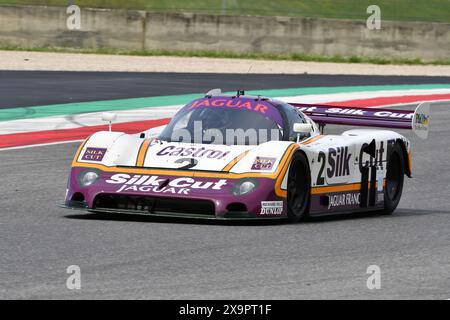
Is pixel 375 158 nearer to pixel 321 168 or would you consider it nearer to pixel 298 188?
pixel 321 168

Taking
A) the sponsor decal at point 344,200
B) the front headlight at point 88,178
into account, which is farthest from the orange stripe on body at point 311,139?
the front headlight at point 88,178

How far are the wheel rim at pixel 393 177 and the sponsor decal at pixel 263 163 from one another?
2333mm

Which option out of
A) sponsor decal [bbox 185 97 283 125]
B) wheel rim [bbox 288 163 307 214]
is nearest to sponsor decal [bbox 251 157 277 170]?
wheel rim [bbox 288 163 307 214]

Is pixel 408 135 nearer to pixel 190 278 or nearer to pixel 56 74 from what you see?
pixel 56 74

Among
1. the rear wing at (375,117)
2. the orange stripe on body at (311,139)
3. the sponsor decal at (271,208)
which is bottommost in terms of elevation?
the sponsor decal at (271,208)

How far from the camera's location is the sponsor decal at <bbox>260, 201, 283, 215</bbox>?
34.4ft

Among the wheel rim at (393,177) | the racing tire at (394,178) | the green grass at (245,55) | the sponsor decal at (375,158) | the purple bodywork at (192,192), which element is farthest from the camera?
the green grass at (245,55)

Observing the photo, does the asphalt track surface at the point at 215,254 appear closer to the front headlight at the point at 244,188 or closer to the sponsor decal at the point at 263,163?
the front headlight at the point at 244,188

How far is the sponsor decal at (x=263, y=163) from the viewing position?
34.6 feet

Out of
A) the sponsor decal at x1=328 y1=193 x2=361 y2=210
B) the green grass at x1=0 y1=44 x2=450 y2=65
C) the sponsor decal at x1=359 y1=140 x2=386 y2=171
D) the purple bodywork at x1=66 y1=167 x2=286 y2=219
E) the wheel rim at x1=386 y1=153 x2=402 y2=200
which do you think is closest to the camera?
the purple bodywork at x1=66 y1=167 x2=286 y2=219

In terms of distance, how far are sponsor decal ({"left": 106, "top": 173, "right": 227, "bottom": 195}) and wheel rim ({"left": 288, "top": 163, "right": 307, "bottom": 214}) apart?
0.66m

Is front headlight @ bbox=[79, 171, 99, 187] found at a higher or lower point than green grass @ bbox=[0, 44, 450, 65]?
higher

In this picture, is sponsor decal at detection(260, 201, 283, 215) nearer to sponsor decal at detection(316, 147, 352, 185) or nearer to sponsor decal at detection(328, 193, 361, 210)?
sponsor decal at detection(316, 147, 352, 185)

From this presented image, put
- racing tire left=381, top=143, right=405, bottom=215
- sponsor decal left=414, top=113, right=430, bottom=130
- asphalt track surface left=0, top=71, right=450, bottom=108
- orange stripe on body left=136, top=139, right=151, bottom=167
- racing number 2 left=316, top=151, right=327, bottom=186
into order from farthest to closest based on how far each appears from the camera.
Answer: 1. asphalt track surface left=0, top=71, right=450, bottom=108
2. racing tire left=381, top=143, right=405, bottom=215
3. sponsor decal left=414, top=113, right=430, bottom=130
4. racing number 2 left=316, top=151, right=327, bottom=186
5. orange stripe on body left=136, top=139, right=151, bottom=167
